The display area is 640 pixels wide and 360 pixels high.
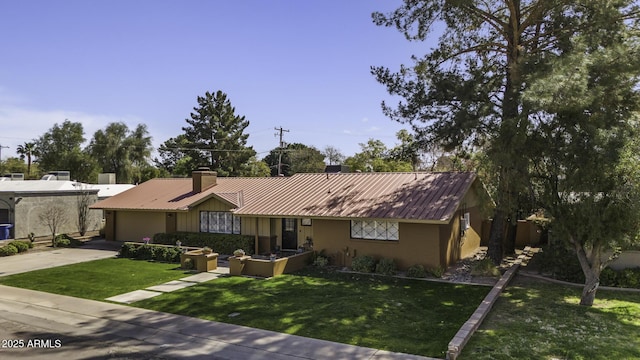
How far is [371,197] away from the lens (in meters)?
19.4

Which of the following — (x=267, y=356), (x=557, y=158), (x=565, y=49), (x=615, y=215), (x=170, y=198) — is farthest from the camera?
(x=170, y=198)

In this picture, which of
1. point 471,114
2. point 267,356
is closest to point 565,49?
point 471,114

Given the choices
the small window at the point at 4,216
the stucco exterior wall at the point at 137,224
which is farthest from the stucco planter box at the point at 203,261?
the small window at the point at 4,216

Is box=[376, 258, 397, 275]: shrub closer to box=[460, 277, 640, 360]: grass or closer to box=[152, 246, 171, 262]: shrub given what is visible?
box=[460, 277, 640, 360]: grass

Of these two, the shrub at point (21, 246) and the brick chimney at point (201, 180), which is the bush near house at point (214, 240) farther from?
the shrub at point (21, 246)

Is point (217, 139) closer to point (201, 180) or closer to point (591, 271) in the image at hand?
point (201, 180)

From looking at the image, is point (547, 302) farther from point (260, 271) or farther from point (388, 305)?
point (260, 271)

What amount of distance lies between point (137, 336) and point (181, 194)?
16643 millimetres

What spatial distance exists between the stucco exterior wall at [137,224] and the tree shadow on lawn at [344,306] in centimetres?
1055

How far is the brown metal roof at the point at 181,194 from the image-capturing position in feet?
75.8

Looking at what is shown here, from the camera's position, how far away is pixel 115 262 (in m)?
20.9

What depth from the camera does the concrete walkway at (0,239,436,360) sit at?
31.3 feet

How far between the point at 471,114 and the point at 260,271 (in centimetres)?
1068

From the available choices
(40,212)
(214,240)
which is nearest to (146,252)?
(214,240)
